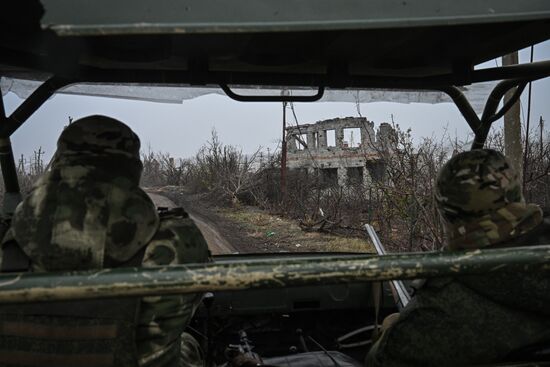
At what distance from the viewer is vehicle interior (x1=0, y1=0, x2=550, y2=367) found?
94cm

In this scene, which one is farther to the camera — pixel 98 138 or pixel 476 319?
pixel 98 138

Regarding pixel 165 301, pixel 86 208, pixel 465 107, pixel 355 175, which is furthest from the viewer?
pixel 355 175

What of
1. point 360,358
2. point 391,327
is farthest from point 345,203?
point 391,327

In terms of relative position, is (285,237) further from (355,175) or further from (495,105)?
(495,105)

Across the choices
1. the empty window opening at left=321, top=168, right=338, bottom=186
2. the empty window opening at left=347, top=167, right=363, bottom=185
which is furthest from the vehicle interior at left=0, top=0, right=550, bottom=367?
the empty window opening at left=321, top=168, right=338, bottom=186

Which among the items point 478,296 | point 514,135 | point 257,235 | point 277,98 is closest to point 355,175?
point 257,235

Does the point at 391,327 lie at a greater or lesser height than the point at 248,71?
lesser

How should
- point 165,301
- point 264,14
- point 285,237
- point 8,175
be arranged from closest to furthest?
point 264,14 → point 165,301 → point 8,175 → point 285,237

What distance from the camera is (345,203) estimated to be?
42.1 ft

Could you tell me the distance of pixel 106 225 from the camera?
1.49 m

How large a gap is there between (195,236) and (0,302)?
84 centimetres

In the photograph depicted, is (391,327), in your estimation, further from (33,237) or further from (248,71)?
(248,71)

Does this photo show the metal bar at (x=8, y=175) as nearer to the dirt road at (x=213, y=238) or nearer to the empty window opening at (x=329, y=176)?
the dirt road at (x=213, y=238)

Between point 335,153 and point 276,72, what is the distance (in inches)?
561
